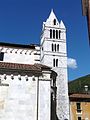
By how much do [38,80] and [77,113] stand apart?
978 inches

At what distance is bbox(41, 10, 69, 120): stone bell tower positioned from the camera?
172 feet

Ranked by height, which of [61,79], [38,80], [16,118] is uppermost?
[61,79]

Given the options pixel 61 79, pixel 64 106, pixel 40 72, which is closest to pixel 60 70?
pixel 61 79

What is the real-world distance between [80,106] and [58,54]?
750 inches

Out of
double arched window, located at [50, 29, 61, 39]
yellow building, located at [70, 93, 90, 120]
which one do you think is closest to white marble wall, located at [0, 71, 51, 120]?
yellow building, located at [70, 93, 90, 120]

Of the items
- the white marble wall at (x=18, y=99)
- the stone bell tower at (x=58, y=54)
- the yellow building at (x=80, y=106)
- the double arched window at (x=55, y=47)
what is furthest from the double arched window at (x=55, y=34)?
the white marble wall at (x=18, y=99)

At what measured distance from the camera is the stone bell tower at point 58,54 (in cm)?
5249

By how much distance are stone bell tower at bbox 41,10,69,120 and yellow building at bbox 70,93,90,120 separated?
624 centimetres

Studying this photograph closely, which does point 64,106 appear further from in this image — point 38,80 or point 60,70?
point 38,80

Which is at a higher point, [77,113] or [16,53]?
[16,53]

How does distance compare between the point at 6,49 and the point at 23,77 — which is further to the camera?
the point at 6,49

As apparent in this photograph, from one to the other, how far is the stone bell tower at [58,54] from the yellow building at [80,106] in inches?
246

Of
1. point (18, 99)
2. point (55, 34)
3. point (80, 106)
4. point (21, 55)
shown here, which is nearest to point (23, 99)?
point (18, 99)

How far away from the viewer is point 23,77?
1945 centimetres
